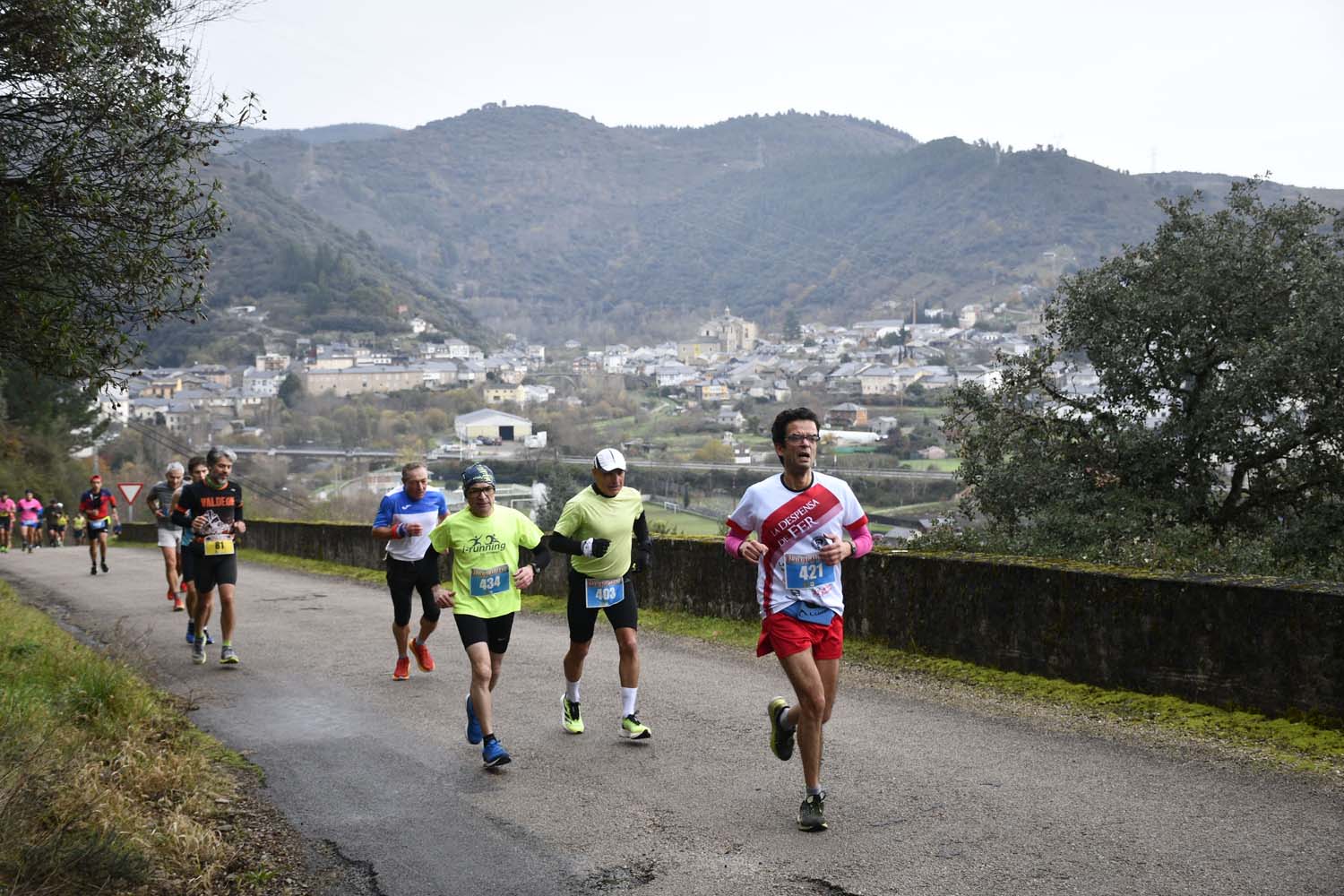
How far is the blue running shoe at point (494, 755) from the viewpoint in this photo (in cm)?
700

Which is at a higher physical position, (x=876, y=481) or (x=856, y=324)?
(x=856, y=324)

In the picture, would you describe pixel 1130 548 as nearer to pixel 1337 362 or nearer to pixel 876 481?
pixel 1337 362

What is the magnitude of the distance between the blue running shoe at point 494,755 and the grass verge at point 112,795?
4.33ft

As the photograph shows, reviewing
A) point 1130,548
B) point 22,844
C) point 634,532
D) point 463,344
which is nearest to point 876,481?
point 1130,548

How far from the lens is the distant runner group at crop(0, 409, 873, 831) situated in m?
6.01

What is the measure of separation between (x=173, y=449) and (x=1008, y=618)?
254 ft

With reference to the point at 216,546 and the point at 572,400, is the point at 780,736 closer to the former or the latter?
the point at 216,546

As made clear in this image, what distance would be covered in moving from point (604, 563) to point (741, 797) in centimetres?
210

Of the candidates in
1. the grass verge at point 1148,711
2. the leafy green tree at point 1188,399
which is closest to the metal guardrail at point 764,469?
the leafy green tree at point 1188,399

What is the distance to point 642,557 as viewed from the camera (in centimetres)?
805

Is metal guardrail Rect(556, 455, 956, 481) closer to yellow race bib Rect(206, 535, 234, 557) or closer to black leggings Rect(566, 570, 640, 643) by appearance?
yellow race bib Rect(206, 535, 234, 557)

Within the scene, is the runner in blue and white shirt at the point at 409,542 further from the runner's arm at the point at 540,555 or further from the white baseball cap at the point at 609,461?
the white baseball cap at the point at 609,461

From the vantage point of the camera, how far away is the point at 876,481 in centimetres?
5009

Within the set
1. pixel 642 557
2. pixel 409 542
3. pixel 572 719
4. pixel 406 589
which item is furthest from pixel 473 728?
pixel 409 542
